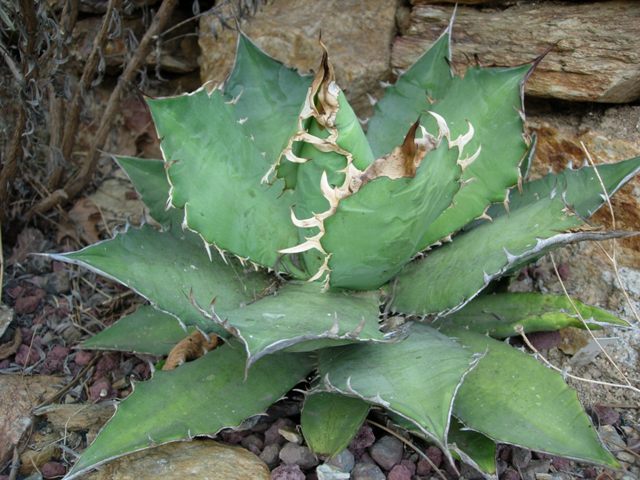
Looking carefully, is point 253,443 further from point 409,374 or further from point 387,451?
point 409,374

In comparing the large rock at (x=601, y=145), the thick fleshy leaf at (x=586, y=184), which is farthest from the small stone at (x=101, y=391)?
the large rock at (x=601, y=145)

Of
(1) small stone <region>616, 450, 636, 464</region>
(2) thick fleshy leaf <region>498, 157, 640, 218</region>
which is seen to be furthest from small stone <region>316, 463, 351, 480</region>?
(2) thick fleshy leaf <region>498, 157, 640, 218</region>

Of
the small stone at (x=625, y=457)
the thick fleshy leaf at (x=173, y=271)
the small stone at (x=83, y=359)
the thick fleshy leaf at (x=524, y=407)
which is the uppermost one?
the thick fleshy leaf at (x=173, y=271)

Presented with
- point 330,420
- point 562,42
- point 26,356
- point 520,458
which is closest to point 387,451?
point 330,420

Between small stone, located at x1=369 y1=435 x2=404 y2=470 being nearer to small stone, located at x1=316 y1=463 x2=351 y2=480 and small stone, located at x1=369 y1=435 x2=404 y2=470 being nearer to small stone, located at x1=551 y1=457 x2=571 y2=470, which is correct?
small stone, located at x1=316 y1=463 x2=351 y2=480

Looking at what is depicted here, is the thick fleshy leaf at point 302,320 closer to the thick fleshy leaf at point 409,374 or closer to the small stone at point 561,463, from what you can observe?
the thick fleshy leaf at point 409,374

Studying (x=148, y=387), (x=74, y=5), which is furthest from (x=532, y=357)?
(x=74, y=5)
